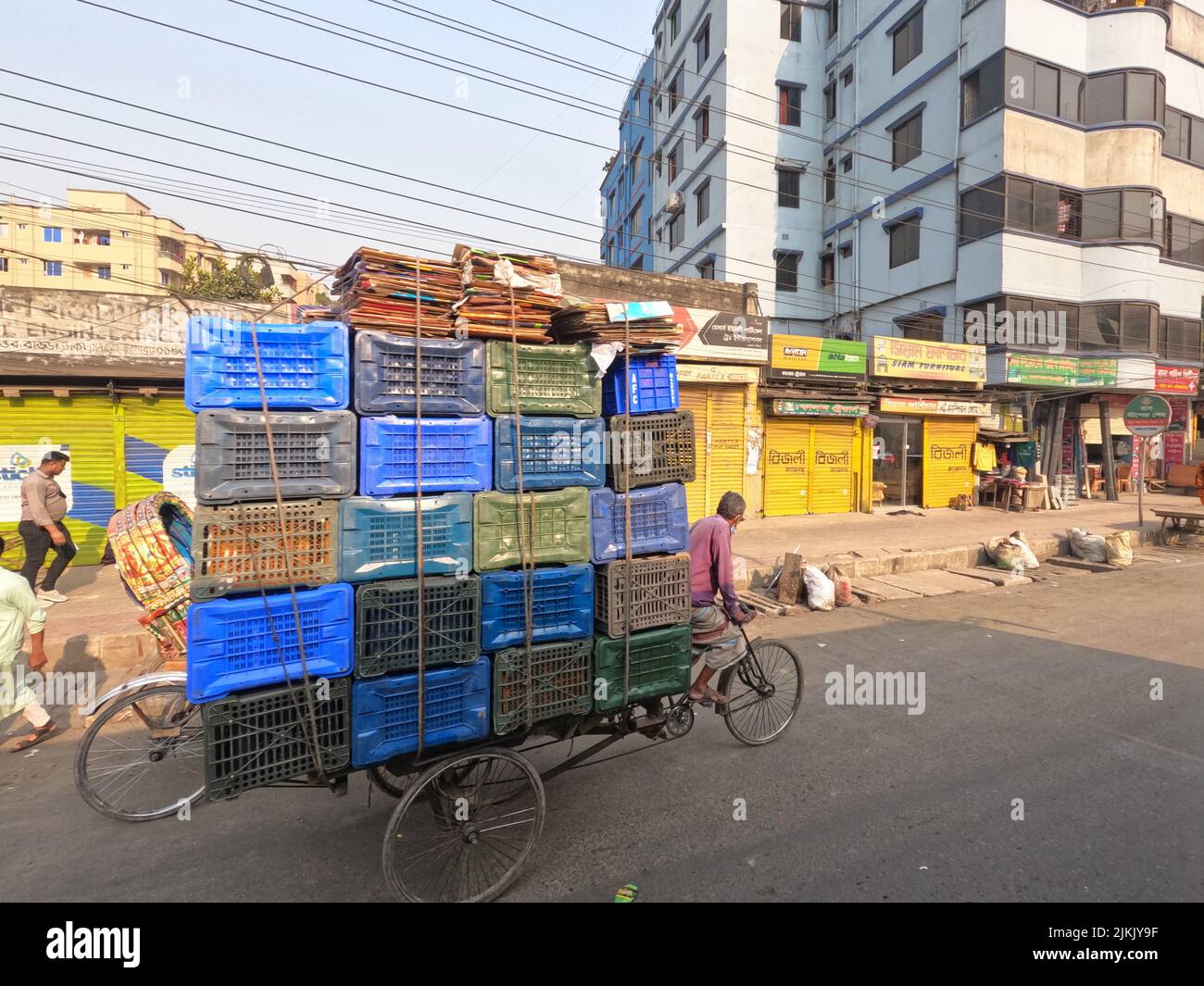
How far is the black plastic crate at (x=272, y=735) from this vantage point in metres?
2.44

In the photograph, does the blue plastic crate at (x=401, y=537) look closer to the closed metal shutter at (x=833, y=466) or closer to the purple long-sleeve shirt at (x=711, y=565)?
the purple long-sleeve shirt at (x=711, y=565)

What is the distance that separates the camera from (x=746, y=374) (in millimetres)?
14367

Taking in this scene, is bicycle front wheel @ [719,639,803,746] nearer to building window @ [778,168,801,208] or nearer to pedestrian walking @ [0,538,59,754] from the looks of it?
pedestrian walking @ [0,538,59,754]

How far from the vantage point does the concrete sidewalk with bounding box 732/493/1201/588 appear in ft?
34.2

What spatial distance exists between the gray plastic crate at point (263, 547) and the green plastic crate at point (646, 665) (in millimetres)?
1451

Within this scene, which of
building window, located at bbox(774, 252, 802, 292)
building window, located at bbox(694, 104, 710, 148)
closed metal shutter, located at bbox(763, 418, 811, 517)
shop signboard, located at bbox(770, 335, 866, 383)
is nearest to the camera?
shop signboard, located at bbox(770, 335, 866, 383)

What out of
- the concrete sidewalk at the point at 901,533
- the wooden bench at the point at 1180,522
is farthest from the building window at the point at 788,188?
the wooden bench at the point at 1180,522

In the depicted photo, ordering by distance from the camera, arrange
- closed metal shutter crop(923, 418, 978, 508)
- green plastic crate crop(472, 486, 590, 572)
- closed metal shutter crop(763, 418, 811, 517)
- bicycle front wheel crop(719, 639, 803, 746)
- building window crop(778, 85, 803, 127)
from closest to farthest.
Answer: green plastic crate crop(472, 486, 590, 572) < bicycle front wheel crop(719, 639, 803, 746) < closed metal shutter crop(763, 418, 811, 517) < closed metal shutter crop(923, 418, 978, 508) < building window crop(778, 85, 803, 127)

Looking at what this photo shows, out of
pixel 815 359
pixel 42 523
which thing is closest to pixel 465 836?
pixel 42 523

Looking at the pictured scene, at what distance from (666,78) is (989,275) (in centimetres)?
2230

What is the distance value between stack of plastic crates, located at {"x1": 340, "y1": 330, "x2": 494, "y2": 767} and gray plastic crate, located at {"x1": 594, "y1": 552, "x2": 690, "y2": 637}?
28.0 inches

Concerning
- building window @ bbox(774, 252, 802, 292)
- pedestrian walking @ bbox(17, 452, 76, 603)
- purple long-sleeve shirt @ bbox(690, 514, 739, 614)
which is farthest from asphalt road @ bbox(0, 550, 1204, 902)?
building window @ bbox(774, 252, 802, 292)

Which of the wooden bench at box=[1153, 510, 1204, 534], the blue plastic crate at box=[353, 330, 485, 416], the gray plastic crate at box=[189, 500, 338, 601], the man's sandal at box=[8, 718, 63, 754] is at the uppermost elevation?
the blue plastic crate at box=[353, 330, 485, 416]

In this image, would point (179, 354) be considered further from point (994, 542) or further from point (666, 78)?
point (666, 78)
